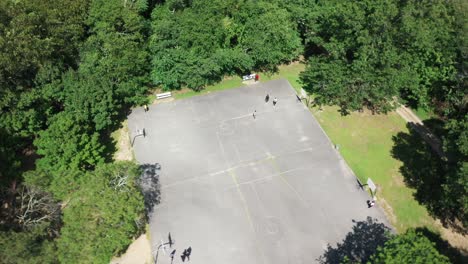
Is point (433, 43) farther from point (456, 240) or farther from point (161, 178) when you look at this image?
point (161, 178)

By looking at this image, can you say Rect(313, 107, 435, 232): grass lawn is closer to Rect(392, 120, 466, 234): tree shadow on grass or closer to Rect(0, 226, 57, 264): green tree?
Rect(392, 120, 466, 234): tree shadow on grass

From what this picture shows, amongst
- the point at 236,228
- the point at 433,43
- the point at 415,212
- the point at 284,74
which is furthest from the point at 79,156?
the point at 433,43

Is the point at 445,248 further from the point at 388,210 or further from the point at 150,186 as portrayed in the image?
the point at 150,186

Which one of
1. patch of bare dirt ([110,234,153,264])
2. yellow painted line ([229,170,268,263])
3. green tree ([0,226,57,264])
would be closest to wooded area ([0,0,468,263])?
green tree ([0,226,57,264])

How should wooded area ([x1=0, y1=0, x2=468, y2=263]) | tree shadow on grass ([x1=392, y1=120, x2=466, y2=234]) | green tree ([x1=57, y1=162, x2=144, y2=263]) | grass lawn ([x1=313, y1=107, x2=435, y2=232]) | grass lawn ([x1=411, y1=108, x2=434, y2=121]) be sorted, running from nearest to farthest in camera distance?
1. green tree ([x1=57, y1=162, x2=144, y2=263])
2. wooded area ([x1=0, y1=0, x2=468, y2=263])
3. tree shadow on grass ([x1=392, y1=120, x2=466, y2=234])
4. grass lawn ([x1=313, y1=107, x2=435, y2=232])
5. grass lawn ([x1=411, y1=108, x2=434, y2=121])

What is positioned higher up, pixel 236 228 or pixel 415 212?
pixel 236 228

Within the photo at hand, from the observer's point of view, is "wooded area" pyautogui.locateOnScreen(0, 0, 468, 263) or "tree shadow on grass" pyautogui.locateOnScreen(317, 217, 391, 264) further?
"tree shadow on grass" pyautogui.locateOnScreen(317, 217, 391, 264)
